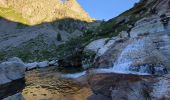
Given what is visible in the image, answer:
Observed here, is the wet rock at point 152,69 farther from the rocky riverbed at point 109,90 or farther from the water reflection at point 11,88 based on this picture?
the water reflection at point 11,88

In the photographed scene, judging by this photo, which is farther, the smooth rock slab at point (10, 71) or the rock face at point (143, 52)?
the rock face at point (143, 52)

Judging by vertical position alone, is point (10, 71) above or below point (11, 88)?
above

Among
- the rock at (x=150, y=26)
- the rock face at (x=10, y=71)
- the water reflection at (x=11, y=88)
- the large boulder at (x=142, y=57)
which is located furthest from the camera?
the rock at (x=150, y=26)

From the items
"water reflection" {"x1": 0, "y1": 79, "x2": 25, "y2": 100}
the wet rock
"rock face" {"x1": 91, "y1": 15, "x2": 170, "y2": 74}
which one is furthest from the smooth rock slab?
the wet rock

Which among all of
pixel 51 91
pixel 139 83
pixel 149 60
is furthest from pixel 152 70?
pixel 139 83

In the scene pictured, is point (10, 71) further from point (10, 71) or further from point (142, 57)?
point (142, 57)

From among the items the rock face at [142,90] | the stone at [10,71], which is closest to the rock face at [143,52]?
the rock face at [142,90]

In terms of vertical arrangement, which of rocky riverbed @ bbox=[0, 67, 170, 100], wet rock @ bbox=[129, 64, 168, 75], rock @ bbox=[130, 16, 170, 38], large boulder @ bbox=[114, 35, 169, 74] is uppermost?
rock @ bbox=[130, 16, 170, 38]

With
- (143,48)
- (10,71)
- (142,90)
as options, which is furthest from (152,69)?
(10,71)

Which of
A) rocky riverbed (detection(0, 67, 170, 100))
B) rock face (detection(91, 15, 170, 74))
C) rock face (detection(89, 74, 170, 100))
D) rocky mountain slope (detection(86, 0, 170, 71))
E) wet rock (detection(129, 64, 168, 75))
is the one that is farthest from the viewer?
rocky mountain slope (detection(86, 0, 170, 71))

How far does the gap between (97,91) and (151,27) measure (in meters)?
29.5

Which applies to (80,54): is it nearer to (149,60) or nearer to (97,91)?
(149,60)

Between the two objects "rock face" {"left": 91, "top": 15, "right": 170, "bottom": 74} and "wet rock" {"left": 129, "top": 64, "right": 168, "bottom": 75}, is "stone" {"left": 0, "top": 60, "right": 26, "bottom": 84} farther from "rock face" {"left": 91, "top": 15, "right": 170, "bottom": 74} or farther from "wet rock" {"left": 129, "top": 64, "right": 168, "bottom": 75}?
"wet rock" {"left": 129, "top": 64, "right": 168, "bottom": 75}

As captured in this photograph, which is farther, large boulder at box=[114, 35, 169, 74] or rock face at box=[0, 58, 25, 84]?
large boulder at box=[114, 35, 169, 74]
